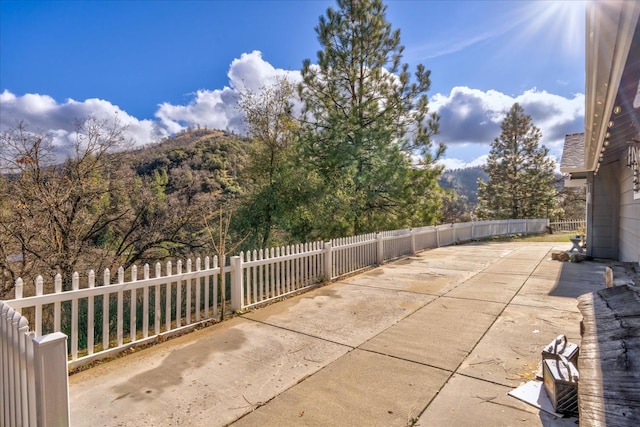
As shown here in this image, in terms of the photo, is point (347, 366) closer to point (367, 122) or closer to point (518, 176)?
point (367, 122)

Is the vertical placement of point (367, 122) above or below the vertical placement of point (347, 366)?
above

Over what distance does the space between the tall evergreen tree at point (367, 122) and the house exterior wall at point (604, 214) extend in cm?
475

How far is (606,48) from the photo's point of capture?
2.66 m

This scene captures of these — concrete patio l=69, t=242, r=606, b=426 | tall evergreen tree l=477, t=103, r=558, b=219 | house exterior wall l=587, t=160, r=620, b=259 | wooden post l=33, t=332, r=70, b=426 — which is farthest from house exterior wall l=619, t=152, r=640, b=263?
tall evergreen tree l=477, t=103, r=558, b=219

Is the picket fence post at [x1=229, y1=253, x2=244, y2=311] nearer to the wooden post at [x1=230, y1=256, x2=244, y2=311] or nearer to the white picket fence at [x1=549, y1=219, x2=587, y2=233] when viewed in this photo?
the wooden post at [x1=230, y1=256, x2=244, y2=311]

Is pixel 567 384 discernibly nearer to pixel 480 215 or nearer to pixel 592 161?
pixel 592 161

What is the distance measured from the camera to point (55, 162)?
7.03 meters

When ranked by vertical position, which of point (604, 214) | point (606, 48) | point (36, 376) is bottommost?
point (36, 376)

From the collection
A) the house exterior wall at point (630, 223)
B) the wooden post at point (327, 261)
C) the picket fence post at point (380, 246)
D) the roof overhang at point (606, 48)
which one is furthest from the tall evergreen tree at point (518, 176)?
the roof overhang at point (606, 48)

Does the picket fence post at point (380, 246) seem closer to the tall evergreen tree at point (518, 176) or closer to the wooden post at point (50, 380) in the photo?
the wooden post at point (50, 380)

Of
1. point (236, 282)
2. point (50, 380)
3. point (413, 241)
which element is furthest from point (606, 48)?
point (413, 241)

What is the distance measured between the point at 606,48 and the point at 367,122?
891cm

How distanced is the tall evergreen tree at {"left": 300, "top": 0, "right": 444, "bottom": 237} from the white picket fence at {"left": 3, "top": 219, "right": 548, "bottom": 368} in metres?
1.63

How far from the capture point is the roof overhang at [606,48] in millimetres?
2172
